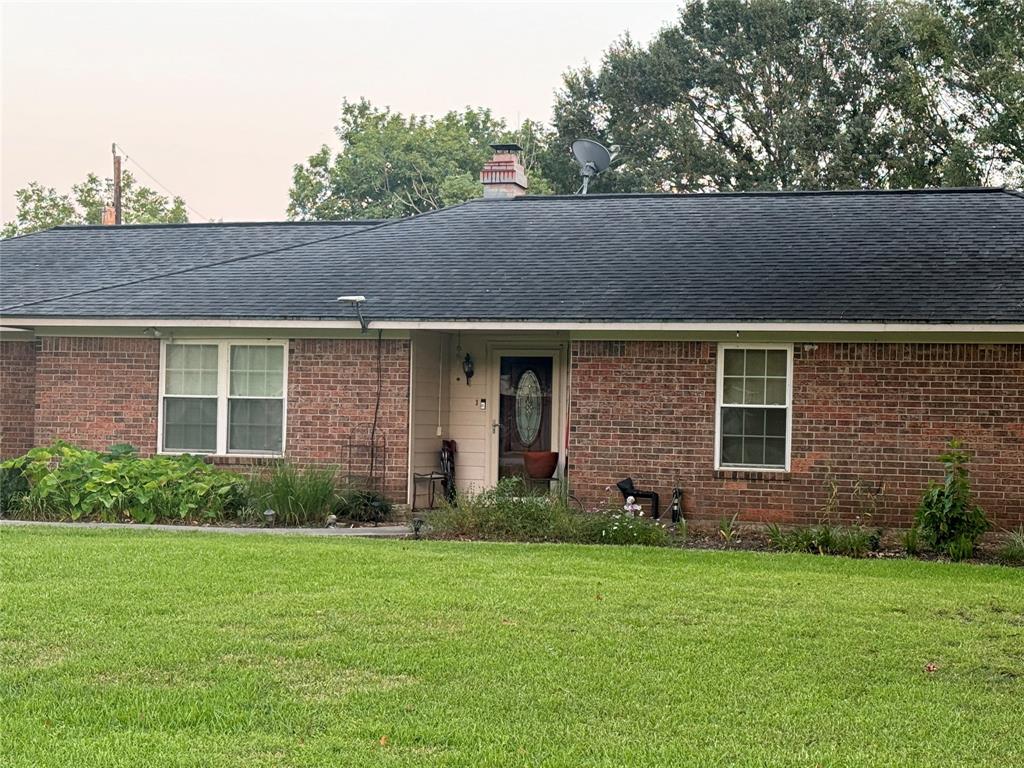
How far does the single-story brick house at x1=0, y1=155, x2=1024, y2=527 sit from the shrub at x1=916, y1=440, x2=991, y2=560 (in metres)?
1.64

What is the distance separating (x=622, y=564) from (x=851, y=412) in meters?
4.60

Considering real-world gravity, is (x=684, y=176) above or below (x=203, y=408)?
above

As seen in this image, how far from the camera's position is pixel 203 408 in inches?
689

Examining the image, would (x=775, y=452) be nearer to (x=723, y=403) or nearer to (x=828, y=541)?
(x=723, y=403)

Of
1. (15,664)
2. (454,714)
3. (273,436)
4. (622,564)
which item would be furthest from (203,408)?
(454,714)

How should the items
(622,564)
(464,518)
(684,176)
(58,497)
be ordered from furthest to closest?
1. (684,176)
2. (58,497)
3. (464,518)
4. (622,564)

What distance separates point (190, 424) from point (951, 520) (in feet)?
31.4

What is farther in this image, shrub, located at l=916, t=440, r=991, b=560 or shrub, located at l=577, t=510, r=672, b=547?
shrub, located at l=577, t=510, r=672, b=547

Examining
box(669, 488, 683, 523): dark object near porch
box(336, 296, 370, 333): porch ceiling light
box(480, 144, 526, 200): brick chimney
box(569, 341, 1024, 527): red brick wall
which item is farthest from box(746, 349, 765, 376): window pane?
box(480, 144, 526, 200): brick chimney

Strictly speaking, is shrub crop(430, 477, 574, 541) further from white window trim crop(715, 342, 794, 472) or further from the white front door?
the white front door

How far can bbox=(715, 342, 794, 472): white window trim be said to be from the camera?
51.6 ft

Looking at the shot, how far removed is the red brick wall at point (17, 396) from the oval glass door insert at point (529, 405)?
6.94 metres

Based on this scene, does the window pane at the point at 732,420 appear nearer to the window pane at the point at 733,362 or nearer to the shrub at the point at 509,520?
the window pane at the point at 733,362

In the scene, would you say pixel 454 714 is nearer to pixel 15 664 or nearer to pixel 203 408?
pixel 15 664
